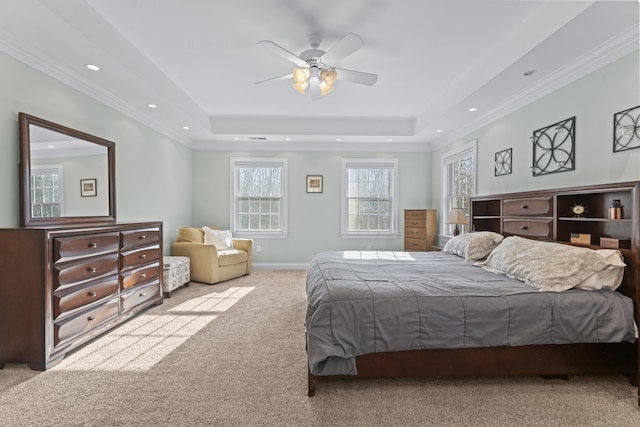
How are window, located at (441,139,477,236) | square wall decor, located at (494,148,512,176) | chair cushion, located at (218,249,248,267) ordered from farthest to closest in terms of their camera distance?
chair cushion, located at (218,249,248,267)
window, located at (441,139,477,236)
square wall decor, located at (494,148,512,176)

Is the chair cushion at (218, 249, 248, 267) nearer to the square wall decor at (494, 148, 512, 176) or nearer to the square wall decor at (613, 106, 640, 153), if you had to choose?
the square wall decor at (494, 148, 512, 176)

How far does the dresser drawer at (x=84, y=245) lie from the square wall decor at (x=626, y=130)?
447 cm

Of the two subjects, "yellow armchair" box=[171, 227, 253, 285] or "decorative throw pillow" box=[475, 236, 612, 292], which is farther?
"yellow armchair" box=[171, 227, 253, 285]

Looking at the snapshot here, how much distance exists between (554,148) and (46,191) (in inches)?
192

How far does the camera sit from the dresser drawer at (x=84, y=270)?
2373 millimetres

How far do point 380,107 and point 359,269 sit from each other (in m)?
3.00

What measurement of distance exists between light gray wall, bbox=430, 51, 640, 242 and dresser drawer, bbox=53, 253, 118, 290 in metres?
4.44

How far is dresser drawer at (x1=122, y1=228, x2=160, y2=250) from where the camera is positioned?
3149 mm

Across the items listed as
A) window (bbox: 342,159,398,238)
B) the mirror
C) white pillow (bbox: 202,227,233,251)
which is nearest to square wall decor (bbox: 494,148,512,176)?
window (bbox: 342,159,398,238)

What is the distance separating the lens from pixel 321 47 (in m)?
3.01

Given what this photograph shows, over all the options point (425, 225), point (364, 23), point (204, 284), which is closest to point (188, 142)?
point (204, 284)

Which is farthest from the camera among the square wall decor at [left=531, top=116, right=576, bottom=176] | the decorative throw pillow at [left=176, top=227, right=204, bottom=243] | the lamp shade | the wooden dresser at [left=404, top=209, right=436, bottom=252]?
the wooden dresser at [left=404, top=209, right=436, bottom=252]

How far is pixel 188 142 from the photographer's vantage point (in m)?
5.77

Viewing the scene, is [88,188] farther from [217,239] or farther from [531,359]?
[531,359]
